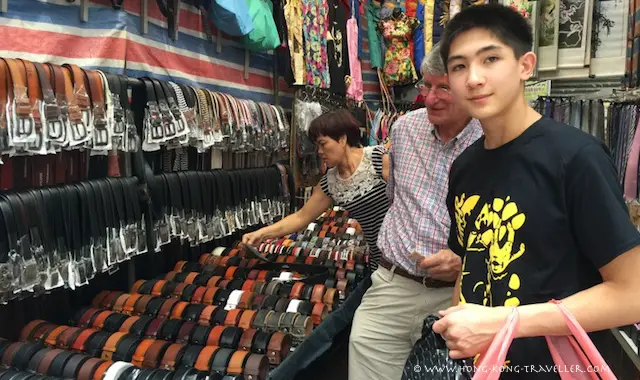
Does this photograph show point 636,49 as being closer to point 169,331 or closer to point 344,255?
point 344,255

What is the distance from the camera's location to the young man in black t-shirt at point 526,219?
78 centimetres

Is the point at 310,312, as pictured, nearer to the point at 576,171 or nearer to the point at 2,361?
the point at 2,361

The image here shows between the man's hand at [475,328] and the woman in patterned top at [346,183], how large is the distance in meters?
1.36

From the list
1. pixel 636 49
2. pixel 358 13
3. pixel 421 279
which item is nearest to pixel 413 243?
pixel 421 279

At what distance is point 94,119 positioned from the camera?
1661 millimetres

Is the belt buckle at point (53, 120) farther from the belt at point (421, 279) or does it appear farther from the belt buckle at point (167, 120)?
the belt at point (421, 279)

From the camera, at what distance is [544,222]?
847 millimetres

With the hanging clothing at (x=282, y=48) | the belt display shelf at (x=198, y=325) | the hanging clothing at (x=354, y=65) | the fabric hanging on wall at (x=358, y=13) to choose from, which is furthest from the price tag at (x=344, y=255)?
the fabric hanging on wall at (x=358, y=13)

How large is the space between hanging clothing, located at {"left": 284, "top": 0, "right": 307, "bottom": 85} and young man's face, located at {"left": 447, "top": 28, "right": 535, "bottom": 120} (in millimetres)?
2677

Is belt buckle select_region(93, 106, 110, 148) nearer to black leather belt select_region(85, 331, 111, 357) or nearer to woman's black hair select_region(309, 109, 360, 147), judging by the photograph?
black leather belt select_region(85, 331, 111, 357)

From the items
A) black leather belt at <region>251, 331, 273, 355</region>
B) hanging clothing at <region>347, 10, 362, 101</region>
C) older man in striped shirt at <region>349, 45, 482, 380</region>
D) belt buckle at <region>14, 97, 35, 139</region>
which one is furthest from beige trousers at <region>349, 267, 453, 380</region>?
hanging clothing at <region>347, 10, 362, 101</region>

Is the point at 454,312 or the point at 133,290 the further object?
the point at 133,290

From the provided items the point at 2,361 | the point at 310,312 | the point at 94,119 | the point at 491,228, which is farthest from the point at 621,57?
the point at 2,361

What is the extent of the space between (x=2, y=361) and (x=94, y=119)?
2.71 feet
